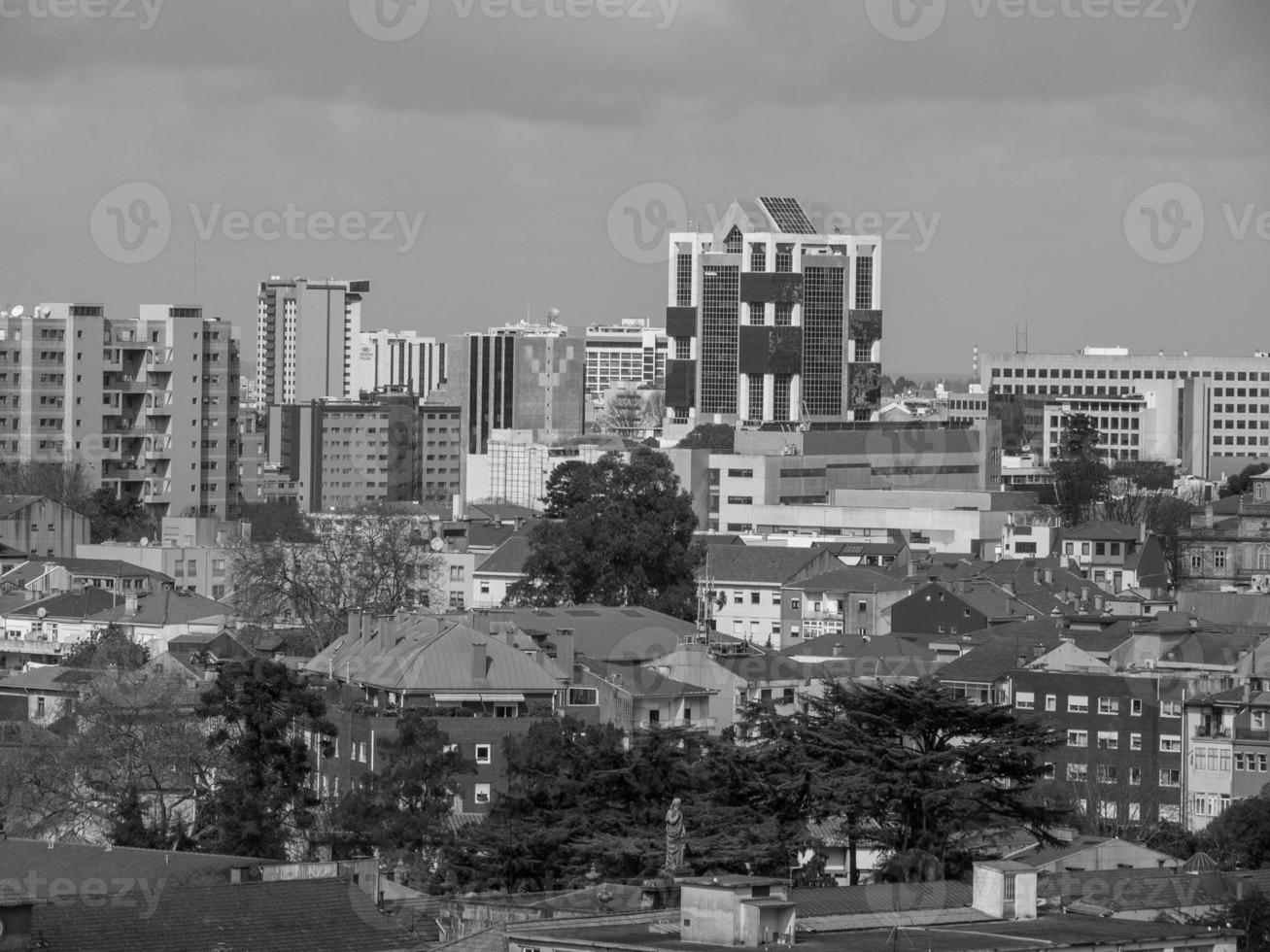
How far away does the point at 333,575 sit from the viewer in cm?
7000

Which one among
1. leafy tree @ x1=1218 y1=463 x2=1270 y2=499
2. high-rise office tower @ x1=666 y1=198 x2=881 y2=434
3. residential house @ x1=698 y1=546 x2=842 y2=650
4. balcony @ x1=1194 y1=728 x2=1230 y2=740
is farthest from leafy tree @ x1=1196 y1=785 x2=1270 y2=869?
high-rise office tower @ x1=666 y1=198 x2=881 y2=434

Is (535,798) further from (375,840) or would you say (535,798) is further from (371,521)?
(371,521)

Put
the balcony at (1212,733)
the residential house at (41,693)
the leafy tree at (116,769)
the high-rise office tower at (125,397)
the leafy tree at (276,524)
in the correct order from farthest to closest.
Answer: the high-rise office tower at (125,397) < the leafy tree at (276,524) < the residential house at (41,693) < the balcony at (1212,733) < the leafy tree at (116,769)

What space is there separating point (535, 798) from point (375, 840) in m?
2.13

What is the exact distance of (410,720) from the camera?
4119cm

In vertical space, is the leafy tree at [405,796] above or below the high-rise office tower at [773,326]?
below

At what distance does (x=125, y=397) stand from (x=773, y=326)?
54980mm

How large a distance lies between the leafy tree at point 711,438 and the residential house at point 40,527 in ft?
156

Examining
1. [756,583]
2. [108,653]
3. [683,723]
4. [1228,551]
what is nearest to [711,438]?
[1228,551]

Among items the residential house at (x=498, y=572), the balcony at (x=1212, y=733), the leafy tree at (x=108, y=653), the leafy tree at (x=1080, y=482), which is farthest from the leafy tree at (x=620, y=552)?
the balcony at (x=1212, y=733)

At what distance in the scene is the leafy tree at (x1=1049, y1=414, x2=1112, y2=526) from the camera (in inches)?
4434

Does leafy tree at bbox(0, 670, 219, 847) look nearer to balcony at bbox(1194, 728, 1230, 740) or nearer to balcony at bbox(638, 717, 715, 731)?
balcony at bbox(638, 717, 715, 731)

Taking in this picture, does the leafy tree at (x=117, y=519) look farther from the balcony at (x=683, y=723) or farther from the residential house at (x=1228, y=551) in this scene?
the balcony at (x=683, y=723)

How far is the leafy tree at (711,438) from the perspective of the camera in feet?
453
